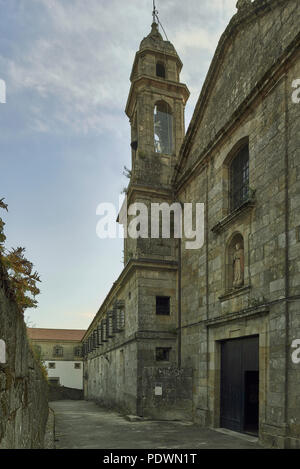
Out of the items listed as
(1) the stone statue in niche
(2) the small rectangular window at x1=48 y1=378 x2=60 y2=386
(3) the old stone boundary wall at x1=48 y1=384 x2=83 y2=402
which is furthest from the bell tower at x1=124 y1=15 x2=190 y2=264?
(2) the small rectangular window at x1=48 y1=378 x2=60 y2=386

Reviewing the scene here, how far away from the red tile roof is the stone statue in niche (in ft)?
181

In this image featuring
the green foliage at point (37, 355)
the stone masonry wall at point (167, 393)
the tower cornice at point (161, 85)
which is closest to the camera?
the green foliage at point (37, 355)

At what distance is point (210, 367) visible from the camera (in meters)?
14.2

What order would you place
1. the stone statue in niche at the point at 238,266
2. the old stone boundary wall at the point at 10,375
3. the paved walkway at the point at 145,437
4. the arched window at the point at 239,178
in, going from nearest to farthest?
the old stone boundary wall at the point at 10,375, the paved walkway at the point at 145,437, the stone statue in niche at the point at 238,266, the arched window at the point at 239,178

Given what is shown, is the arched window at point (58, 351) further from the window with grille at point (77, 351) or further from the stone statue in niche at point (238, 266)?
the stone statue in niche at point (238, 266)

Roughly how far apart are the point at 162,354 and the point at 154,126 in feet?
34.2

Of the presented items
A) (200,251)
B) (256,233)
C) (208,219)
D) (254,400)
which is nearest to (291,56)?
(256,233)

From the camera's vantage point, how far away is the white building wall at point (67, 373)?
6140 cm

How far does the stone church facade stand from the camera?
35.1 ft

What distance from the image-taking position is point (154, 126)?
20562 mm

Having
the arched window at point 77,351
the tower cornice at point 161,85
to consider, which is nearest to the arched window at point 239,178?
the tower cornice at point 161,85

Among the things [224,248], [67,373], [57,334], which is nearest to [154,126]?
[224,248]

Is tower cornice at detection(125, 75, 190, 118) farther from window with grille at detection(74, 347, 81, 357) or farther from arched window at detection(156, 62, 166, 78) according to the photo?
window with grille at detection(74, 347, 81, 357)

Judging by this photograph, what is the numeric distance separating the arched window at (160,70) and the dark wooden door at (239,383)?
14020mm
